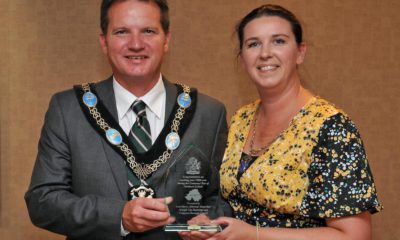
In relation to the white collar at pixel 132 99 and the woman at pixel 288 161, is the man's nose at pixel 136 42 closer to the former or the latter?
the white collar at pixel 132 99

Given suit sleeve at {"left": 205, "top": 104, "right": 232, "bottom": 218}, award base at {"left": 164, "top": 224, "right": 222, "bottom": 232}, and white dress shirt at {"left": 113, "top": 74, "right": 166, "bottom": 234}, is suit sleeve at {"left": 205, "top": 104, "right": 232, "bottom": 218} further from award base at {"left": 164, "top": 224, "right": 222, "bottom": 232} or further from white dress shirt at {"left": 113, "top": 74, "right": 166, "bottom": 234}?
white dress shirt at {"left": 113, "top": 74, "right": 166, "bottom": 234}

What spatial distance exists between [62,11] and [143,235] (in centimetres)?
150

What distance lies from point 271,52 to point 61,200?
93 centimetres

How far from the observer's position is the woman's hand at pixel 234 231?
1.92 meters

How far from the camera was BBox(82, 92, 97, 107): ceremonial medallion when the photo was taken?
2.23 meters

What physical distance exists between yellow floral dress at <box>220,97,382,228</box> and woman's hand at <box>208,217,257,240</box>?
14 cm

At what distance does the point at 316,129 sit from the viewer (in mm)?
1993

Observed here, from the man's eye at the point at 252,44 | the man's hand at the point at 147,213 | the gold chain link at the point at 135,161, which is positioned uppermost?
the man's eye at the point at 252,44

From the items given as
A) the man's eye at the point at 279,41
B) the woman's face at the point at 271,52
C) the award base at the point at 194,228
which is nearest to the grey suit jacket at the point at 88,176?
the award base at the point at 194,228

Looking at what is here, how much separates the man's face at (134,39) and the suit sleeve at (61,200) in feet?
0.97

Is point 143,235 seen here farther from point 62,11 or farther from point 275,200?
point 62,11

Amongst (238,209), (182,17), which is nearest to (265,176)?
(238,209)

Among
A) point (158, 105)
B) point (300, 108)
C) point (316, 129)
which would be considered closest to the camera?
point (316, 129)

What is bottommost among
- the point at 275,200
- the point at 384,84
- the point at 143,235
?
the point at 143,235
